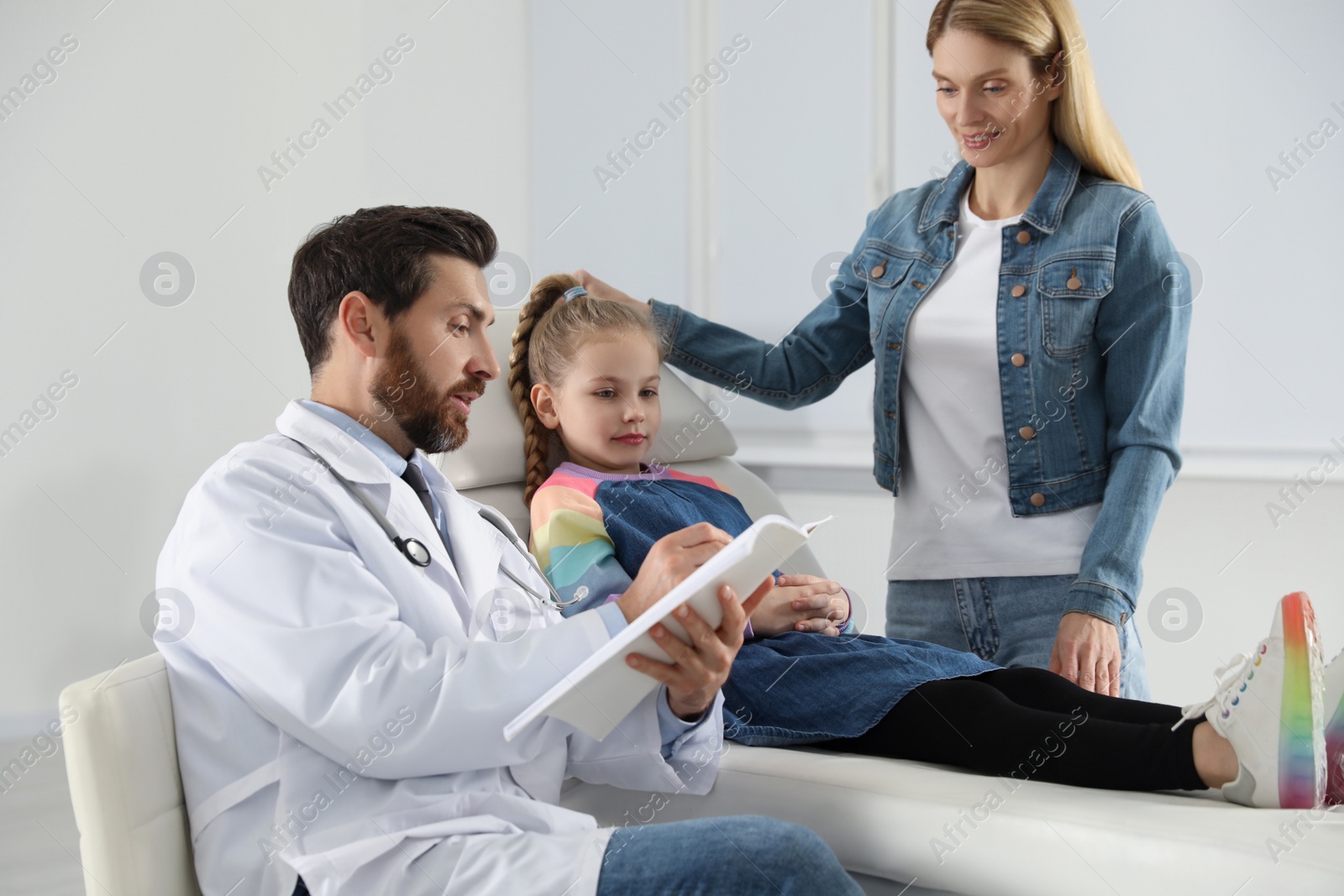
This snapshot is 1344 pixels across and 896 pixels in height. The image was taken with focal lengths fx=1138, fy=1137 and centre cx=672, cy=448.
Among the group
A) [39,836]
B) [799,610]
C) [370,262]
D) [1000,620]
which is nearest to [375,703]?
[370,262]

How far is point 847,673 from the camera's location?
150 cm

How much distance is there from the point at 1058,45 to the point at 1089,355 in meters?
0.46

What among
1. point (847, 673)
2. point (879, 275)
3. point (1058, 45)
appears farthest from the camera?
point (879, 275)

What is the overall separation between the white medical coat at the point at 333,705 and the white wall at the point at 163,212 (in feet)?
7.61

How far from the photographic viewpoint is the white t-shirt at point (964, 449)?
67.1 inches

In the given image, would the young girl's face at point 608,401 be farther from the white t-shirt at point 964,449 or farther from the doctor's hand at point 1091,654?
the doctor's hand at point 1091,654

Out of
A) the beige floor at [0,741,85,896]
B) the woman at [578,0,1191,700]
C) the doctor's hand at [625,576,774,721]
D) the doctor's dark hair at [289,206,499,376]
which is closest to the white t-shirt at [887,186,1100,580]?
the woman at [578,0,1191,700]

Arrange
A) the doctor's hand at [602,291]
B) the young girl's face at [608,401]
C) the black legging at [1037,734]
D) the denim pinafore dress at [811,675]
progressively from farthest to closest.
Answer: the doctor's hand at [602,291] < the young girl's face at [608,401] < the denim pinafore dress at [811,675] < the black legging at [1037,734]

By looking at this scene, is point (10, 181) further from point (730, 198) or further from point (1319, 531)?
point (1319, 531)


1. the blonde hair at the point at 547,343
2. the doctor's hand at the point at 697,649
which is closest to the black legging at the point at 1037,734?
the doctor's hand at the point at 697,649

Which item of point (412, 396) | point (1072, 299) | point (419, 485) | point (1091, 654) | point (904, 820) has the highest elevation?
point (1072, 299)

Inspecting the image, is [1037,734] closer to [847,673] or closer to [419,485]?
[847,673]

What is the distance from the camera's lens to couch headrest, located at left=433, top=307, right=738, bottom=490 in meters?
1.84

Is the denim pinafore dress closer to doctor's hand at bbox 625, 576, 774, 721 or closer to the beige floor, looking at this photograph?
doctor's hand at bbox 625, 576, 774, 721
